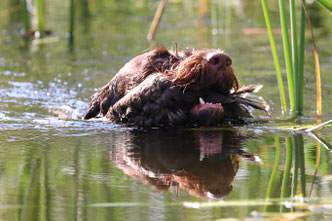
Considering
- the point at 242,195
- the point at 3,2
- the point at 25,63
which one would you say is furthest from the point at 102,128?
the point at 3,2

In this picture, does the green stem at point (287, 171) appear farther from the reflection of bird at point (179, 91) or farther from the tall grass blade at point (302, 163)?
the reflection of bird at point (179, 91)

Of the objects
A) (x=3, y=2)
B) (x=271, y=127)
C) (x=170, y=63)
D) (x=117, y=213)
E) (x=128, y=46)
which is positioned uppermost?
(x=3, y=2)

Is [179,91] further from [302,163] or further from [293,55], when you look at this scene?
[302,163]

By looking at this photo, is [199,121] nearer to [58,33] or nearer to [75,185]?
[75,185]

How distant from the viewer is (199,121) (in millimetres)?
4648

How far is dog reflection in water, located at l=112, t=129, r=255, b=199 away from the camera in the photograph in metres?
3.30

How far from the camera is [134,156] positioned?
4023 mm

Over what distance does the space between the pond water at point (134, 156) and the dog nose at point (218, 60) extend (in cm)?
56

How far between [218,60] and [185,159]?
898 millimetres

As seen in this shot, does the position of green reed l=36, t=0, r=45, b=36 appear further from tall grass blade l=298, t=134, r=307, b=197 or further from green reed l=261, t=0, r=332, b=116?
tall grass blade l=298, t=134, r=307, b=197

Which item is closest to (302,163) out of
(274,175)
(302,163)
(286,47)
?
(302,163)

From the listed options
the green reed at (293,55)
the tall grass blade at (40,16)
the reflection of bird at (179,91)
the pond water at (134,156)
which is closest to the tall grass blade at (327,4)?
the green reed at (293,55)

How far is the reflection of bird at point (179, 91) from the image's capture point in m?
4.44

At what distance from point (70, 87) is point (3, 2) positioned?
7.27 metres
